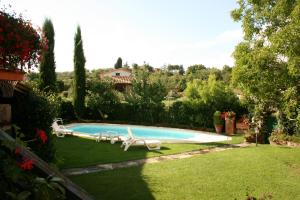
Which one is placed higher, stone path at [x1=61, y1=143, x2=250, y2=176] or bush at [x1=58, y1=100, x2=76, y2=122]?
bush at [x1=58, y1=100, x2=76, y2=122]

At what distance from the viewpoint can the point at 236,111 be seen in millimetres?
23344

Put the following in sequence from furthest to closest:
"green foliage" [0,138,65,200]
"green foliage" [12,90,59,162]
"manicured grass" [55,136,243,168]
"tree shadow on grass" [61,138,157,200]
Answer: "manicured grass" [55,136,243,168]
"green foliage" [12,90,59,162]
"tree shadow on grass" [61,138,157,200]
"green foliage" [0,138,65,200]

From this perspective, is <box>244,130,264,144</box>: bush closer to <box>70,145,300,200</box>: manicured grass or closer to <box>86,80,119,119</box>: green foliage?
<box>70,145,300,200</box>: manicured grass

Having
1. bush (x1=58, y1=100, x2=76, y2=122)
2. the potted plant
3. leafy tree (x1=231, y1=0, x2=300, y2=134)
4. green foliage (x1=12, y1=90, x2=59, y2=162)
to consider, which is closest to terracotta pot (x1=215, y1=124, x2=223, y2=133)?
the potted plant

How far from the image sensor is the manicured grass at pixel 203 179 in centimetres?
780

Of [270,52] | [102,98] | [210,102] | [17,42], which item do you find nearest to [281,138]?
[270,52]

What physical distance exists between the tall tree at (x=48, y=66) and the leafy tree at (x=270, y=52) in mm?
15698

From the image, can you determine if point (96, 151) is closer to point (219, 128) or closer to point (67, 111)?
point (219, 128)

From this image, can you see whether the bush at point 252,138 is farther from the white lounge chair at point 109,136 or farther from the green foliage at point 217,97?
the white lounge chair at point 109,136

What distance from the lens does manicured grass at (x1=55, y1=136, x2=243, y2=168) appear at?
37.8 ft

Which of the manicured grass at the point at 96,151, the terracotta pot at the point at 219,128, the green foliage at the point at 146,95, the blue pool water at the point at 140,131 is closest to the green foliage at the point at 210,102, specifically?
the terracotta pot at the point at 219,128

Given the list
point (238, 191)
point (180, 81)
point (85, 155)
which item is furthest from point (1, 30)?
point (180, 81)

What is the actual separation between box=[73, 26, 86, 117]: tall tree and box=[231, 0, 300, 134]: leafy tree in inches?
648

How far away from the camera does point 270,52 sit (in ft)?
35.6
